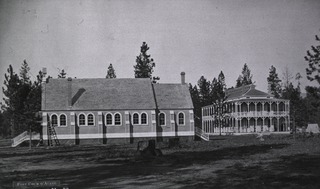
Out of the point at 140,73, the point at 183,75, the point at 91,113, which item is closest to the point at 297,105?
the point at 183,75

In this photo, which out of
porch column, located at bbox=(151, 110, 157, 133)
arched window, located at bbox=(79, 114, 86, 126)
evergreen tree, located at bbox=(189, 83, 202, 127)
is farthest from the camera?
evergreen tree, located at bbox=(189, 83, 202, 127)

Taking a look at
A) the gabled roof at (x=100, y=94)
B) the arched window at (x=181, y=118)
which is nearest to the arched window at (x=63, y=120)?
the gabled roof at (x=100, y=94)

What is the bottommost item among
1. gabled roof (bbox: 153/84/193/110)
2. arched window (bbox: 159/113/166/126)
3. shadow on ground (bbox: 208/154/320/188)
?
shadow on ground (bbox: 208/154/320/188)

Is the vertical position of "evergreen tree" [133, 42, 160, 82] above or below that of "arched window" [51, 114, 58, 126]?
above

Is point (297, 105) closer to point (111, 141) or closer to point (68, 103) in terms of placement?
point (111, 141)

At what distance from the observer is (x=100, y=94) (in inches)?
1789

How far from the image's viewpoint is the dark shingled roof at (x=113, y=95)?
4388 centimetres

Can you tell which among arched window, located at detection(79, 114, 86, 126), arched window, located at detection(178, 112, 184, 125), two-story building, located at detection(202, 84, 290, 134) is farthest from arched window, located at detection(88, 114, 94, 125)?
two-story building, located at detection(202, 84, 290, 134)

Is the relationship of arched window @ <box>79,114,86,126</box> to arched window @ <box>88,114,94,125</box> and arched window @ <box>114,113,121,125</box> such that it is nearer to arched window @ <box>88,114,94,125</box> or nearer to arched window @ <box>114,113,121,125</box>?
arched window @ <box>88,114,94,125</box>

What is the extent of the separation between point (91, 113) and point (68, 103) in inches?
120

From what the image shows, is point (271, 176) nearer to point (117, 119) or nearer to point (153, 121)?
point (153, 121)

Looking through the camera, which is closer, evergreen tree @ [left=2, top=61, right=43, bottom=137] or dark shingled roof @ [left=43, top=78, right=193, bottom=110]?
evergreen tree @ [left=2, top=61, right=43, bottom=137]

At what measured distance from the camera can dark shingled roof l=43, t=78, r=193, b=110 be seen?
43.9 m

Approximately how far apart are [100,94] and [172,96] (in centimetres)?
963
